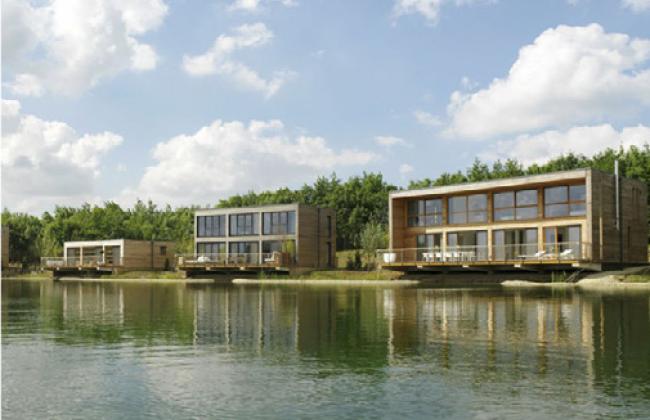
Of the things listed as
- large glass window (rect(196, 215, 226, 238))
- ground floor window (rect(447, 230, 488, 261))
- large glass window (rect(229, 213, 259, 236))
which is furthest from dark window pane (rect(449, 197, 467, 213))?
large glass window (rect(196, 215, 226, 238))

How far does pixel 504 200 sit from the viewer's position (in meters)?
46.4

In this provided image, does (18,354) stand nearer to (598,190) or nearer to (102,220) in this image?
(598,190)

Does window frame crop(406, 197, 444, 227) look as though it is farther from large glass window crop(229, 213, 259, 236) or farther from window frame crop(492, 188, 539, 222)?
large glass window crop(229, 213, 259, 236)

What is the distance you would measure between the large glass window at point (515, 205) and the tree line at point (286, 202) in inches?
453

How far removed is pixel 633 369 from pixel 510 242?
34828 mm

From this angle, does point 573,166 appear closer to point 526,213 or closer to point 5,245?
point 526,213

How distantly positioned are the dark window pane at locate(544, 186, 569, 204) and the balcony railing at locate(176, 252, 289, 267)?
21791 millimetres

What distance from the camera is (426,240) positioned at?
165ft

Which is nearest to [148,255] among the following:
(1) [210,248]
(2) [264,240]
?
(1) [210,248]

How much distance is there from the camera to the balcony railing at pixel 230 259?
56.5 m

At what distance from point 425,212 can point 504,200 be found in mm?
6536

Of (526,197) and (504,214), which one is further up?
(526,197)

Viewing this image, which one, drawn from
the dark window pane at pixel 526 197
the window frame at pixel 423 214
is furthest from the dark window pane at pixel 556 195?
the window frame at pixel 423 214

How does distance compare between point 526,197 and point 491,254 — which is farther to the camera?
point 491,254
